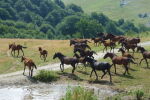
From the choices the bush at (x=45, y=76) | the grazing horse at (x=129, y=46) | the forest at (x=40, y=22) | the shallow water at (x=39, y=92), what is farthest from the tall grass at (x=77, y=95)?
the forest at (x=40, y=22)

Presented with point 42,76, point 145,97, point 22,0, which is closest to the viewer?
point 145,97

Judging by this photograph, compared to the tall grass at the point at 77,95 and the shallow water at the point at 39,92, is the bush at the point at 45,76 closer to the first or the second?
the shallow water at the point at 39,92

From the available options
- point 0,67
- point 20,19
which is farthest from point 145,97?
point 20,19

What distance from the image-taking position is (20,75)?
38344 mm

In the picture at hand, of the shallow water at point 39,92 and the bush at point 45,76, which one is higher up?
the bush at point 45,76

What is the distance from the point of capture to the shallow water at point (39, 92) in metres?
31.1

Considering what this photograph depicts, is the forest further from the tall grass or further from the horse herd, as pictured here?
the tall grass

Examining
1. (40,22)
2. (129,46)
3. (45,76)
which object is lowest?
(45,76)

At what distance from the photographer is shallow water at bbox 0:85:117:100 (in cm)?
3111

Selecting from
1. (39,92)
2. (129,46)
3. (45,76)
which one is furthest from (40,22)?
(39,92)

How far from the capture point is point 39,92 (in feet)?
109

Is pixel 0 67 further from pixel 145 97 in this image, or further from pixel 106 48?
pixel 145 97

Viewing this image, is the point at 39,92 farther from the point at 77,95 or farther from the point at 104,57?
the point at 104,57

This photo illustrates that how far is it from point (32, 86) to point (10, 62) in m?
12.2
